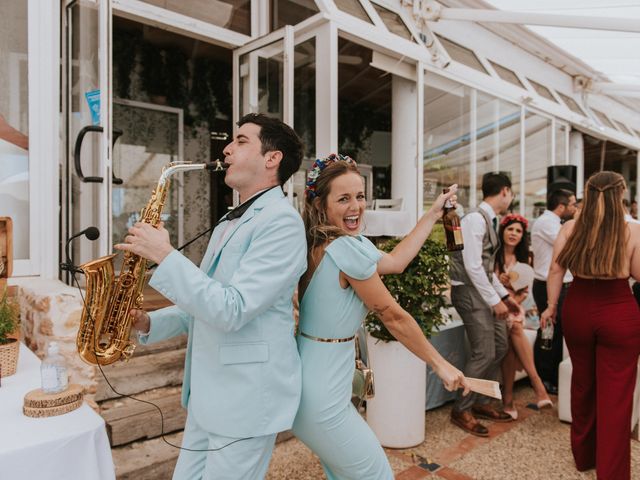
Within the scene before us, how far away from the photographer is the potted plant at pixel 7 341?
212 centimetres

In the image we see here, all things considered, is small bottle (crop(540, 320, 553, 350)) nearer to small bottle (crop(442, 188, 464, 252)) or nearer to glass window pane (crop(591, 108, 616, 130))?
small bottle (crop(442, 188, 464, 252))

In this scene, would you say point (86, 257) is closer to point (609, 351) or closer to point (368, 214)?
point (368, 214)

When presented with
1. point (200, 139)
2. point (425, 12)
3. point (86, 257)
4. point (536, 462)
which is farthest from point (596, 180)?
point (200, 139)

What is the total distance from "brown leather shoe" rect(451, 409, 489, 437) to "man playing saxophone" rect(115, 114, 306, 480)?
2595 mm

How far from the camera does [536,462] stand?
3379mm

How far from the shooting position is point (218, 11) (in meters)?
4.91

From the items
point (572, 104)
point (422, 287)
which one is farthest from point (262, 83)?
point (572, 104)

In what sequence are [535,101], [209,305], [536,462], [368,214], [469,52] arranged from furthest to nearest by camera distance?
[535,101] → [469,52] → [368,214] → [536,462] → [209,305]

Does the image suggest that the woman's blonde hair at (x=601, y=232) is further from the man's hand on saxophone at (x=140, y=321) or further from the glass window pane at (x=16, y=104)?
the glass window pane at (x=16, y=104)

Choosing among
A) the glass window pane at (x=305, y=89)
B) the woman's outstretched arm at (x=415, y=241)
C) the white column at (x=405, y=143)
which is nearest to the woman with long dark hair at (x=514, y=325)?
the white column at (x=405, y=143)

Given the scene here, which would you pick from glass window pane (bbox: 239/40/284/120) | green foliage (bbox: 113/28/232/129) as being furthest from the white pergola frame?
green foliage (bbox: 113/28/232/129)

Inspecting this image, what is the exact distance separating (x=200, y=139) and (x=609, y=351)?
6.01 m

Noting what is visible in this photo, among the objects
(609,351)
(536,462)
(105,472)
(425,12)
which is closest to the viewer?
(105,472)

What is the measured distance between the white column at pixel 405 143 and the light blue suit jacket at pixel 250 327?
447cm
